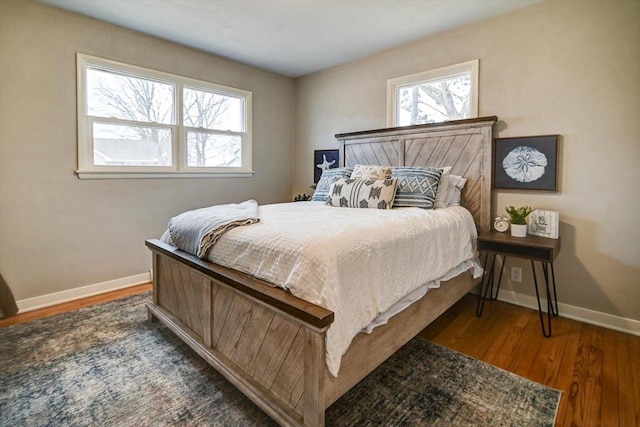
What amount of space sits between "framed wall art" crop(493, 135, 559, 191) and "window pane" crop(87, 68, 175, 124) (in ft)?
10.8

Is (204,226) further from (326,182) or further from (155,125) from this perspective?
(155,125)

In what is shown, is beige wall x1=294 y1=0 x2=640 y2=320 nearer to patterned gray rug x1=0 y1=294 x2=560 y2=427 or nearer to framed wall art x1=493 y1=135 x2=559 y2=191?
framed wall art x1=493 y1=135 x2=559 y2=191

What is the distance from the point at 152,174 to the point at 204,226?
1.86m

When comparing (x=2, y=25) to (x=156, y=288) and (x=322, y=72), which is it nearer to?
(x=156, y=288)

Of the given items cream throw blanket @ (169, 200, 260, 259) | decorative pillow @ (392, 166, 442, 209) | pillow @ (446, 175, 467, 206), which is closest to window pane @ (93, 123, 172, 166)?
cream throw blanket @ (169, 200, 260, 259)

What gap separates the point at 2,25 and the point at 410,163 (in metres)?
3.62

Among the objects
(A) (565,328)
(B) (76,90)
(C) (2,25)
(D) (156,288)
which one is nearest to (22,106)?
(B) (76,90)

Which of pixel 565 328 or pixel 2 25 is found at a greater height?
pixel 2 25

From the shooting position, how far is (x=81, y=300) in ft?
9.61

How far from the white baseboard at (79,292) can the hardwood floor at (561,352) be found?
80 millimetres

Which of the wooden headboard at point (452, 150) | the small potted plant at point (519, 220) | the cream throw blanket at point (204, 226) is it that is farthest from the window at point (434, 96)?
the cream throw blanket at point (204, 226)

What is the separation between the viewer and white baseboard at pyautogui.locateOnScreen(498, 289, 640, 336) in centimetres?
235

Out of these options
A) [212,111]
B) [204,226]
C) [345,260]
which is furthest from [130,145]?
[345,260]

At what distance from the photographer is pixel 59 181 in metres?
2.83
